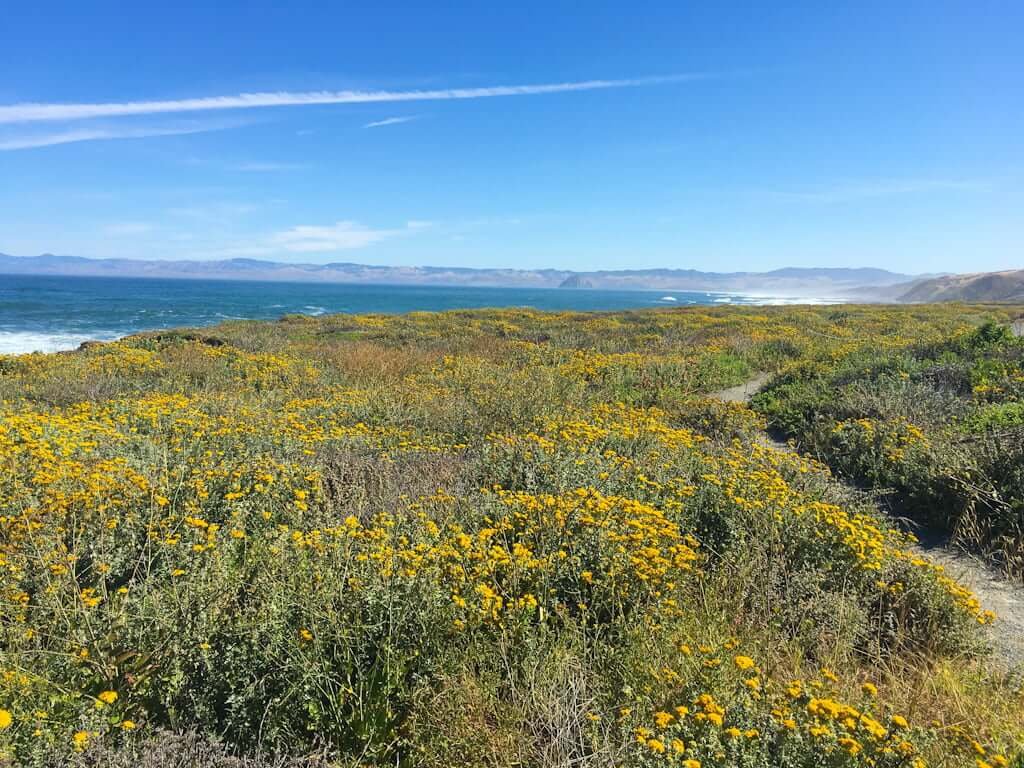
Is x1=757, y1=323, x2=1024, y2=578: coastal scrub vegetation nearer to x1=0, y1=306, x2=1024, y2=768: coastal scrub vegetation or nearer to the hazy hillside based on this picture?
x1=0, y1=306, x2=1024, y2=768: coastal scrub vegetation

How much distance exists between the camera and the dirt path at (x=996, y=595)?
13.8 feet

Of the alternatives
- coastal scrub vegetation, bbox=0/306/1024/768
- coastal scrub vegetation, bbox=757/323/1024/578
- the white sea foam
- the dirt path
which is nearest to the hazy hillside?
coastal scrub vegetation, bbox=757/323/1024/578

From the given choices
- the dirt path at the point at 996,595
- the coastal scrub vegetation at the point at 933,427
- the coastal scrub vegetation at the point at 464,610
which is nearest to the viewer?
the coastal scrub vegetation at the point at 464,610

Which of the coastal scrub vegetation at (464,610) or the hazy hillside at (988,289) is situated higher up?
the hazy hillside at (988,289)

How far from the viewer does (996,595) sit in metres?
4.95

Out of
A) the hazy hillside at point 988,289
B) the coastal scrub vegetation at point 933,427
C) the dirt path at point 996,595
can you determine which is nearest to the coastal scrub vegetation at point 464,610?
the dirt path at point 996,595

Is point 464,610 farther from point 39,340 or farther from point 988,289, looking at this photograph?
point 988,289

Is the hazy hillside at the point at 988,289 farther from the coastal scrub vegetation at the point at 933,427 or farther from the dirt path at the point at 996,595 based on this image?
the dirt path at the point at 996,595

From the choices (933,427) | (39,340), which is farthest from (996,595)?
(39,340)

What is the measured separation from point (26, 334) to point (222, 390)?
35.0 metres

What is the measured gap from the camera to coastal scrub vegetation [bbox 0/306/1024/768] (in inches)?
105

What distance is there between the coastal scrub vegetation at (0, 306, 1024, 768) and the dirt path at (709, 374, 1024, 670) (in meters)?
0.35

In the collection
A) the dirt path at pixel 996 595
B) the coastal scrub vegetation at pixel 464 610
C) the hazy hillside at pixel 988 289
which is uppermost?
the hazy hillside at pixel 988 289

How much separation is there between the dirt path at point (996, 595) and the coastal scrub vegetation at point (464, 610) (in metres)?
0.35
